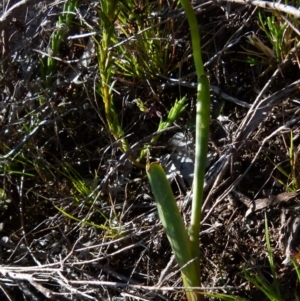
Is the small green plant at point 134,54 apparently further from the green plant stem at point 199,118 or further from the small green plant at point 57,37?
the green plant stem at point 199,118

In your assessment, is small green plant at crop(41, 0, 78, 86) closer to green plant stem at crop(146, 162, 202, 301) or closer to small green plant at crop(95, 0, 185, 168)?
small green plant at crop(95, 0, 185, 168)

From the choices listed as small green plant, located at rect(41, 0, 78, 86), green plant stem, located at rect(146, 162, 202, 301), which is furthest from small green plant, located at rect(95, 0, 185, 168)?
green plant stem, located at rect(146, 162, 202, 301)

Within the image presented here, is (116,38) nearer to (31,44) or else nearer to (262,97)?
(31,44)

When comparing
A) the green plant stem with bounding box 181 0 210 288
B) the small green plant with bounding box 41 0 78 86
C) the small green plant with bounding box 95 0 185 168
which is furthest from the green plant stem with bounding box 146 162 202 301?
the small green plant with bounding box 41 0 78 86

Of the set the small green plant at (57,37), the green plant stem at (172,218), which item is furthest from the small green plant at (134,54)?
the green plant stem at (172,218)

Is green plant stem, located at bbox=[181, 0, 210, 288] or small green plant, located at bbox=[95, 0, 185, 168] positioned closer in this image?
green plant stem, located at bbox=[181, 0, 210, 288]

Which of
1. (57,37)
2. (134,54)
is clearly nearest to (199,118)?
(134,54)

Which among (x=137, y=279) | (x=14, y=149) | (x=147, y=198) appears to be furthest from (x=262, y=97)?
(x=14, y=149)

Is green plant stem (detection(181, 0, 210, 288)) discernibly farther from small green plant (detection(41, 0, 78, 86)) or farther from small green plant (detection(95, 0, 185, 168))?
small green plant (detection(41, 0, 78, 86))

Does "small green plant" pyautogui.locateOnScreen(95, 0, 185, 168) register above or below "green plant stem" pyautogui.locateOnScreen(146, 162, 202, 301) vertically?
above

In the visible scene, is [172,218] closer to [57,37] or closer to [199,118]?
[199,118]

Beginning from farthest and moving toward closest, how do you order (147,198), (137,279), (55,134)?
(55,134)
(147,198)
(137,279)
